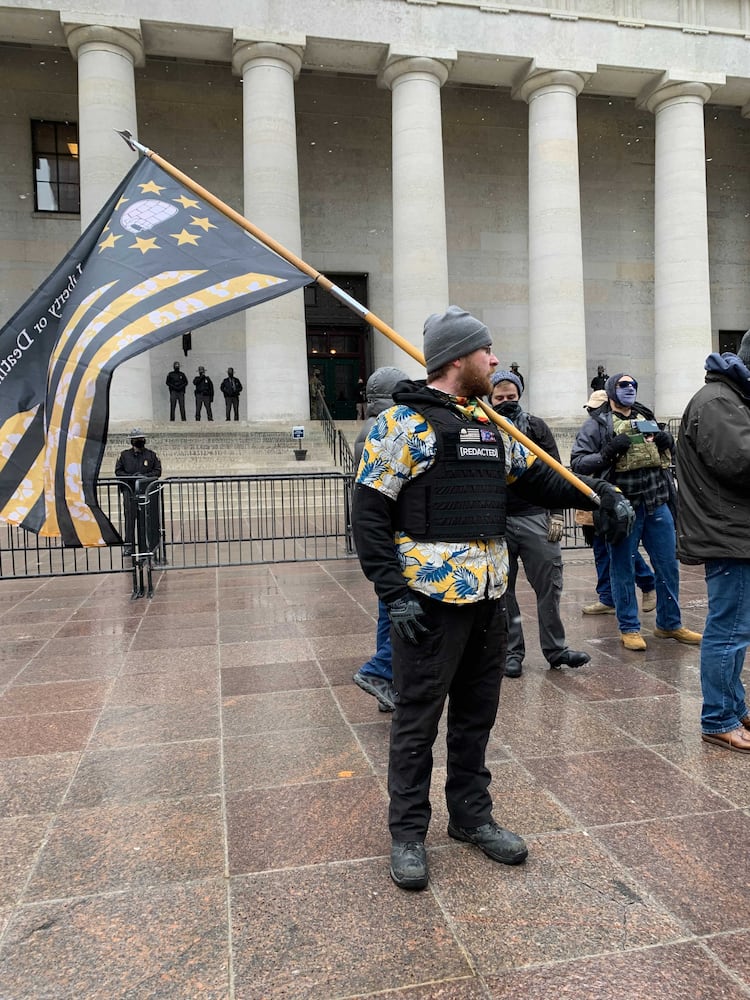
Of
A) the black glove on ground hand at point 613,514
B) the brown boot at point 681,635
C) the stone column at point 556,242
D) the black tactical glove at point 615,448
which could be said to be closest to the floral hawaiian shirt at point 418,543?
the black glove on ground hand at point 613,514

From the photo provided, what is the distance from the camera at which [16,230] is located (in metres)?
24.4

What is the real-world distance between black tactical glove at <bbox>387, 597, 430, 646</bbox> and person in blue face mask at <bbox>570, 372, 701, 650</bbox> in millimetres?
3415

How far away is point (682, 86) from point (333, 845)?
87.2 ft

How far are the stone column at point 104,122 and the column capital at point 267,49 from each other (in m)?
2.70

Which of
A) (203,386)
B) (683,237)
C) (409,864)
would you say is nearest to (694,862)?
(409,864)

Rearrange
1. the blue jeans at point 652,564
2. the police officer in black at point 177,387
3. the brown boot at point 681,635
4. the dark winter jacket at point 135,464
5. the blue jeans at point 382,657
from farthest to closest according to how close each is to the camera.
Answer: the police officer in black at point 177,387 < the dark winter jacket at point 135,464 < the brown boot at point 681,635 < the blue jeans at point 652,564 < the blue jeans at point 382,657

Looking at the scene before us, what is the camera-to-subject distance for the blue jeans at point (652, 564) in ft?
19.1

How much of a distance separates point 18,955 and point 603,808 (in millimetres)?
2354

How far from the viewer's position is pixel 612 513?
3182 mm

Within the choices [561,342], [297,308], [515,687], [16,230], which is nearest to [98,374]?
[515,687]

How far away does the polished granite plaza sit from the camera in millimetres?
2340


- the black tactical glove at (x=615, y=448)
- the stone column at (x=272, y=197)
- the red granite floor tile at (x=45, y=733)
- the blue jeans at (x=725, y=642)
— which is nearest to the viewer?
the blue jeans at (x=725, y=642)

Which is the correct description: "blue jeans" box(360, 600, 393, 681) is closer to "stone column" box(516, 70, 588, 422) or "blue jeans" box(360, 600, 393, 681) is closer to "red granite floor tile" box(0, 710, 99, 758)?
"red granite floor tile" box(0, 710, 99, 758)

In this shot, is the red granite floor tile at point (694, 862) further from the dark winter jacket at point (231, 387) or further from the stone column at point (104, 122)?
the dark winter jacket at point (231, 387)
